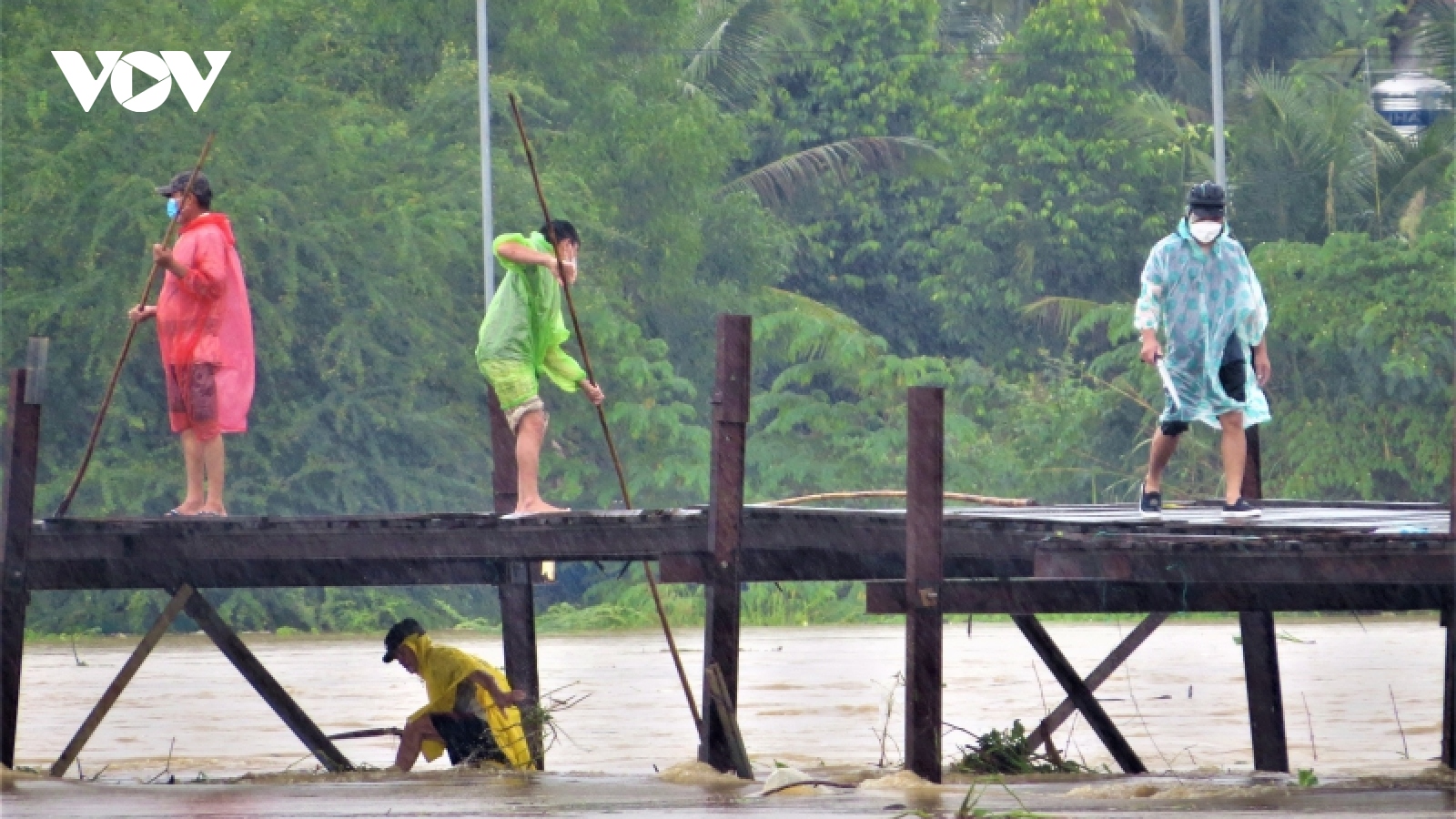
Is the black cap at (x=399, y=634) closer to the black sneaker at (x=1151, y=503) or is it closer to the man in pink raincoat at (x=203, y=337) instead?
the man in pink raincoat at (x=203, y=337)

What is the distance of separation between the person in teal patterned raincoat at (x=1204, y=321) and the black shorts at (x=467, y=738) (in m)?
2.77

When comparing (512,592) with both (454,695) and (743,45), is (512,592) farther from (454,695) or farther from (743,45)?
(743,45)

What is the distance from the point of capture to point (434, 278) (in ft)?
86.2

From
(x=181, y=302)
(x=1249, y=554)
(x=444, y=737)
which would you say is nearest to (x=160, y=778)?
(x=444, y=737)

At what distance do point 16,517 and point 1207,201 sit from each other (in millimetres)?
4476

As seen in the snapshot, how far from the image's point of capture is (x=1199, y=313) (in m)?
9.30

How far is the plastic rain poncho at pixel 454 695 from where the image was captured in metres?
10.3

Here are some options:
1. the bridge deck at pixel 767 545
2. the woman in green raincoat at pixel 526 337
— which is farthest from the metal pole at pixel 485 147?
the woman in green raincoat at pixel 526 337

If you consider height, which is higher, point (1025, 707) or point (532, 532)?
point (532, 532)

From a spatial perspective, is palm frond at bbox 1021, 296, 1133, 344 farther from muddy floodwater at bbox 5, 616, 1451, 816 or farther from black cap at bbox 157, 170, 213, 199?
black cap at bbox 157, 170, 213, 199

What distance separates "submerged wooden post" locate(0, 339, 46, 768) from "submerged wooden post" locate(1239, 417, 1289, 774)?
4758 mm

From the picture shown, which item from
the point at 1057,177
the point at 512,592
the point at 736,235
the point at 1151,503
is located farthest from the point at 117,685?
the point at 1057,177

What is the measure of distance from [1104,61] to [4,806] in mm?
23158

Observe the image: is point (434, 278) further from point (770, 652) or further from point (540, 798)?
point (540, 798)
